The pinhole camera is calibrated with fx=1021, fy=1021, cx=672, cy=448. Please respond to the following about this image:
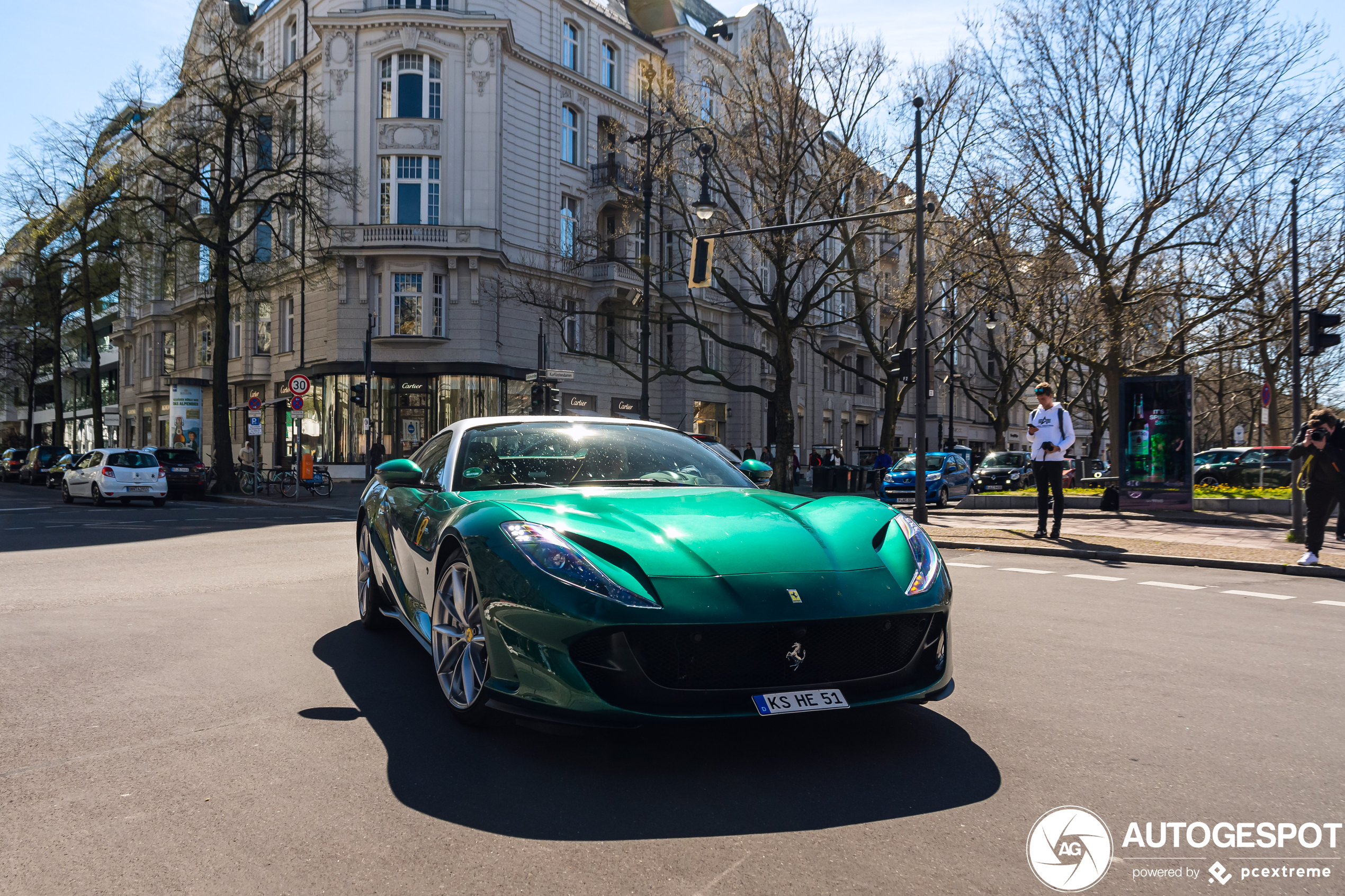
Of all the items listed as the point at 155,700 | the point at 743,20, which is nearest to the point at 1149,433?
the point at 155,700

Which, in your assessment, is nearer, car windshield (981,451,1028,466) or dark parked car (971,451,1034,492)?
dark parked car (971,451,1034,492)

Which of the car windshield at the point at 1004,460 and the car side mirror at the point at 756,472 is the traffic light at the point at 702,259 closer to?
the car side mirror at the point at 756,472

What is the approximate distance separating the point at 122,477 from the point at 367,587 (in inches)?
871

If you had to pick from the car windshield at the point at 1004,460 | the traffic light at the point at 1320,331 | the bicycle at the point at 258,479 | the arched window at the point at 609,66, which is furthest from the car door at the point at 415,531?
the arched window at the point at 609,66

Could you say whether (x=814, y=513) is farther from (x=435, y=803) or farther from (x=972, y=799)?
(x=435, y=803)

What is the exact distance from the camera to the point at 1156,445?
18.3 metres

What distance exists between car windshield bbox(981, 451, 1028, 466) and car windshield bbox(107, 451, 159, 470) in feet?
82.3

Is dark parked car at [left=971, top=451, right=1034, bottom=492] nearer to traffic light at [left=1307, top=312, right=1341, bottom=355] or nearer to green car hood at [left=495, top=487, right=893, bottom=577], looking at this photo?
traffic light at [left=1307, top=312, right=1341, bottom=355]

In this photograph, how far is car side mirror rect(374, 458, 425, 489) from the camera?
5.06 meters

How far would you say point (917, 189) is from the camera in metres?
16.8

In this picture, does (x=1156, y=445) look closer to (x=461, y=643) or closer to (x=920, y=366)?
(x=920, y=366)

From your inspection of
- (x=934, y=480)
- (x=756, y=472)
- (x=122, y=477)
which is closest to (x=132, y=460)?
(x=122, y=477)

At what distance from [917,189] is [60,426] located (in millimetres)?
43311

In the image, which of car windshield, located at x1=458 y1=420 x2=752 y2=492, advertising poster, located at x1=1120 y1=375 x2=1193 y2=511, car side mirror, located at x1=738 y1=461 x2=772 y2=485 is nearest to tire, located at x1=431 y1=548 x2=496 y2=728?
car windshield, located at x1=458 y1=420 x2=752 y2=492
